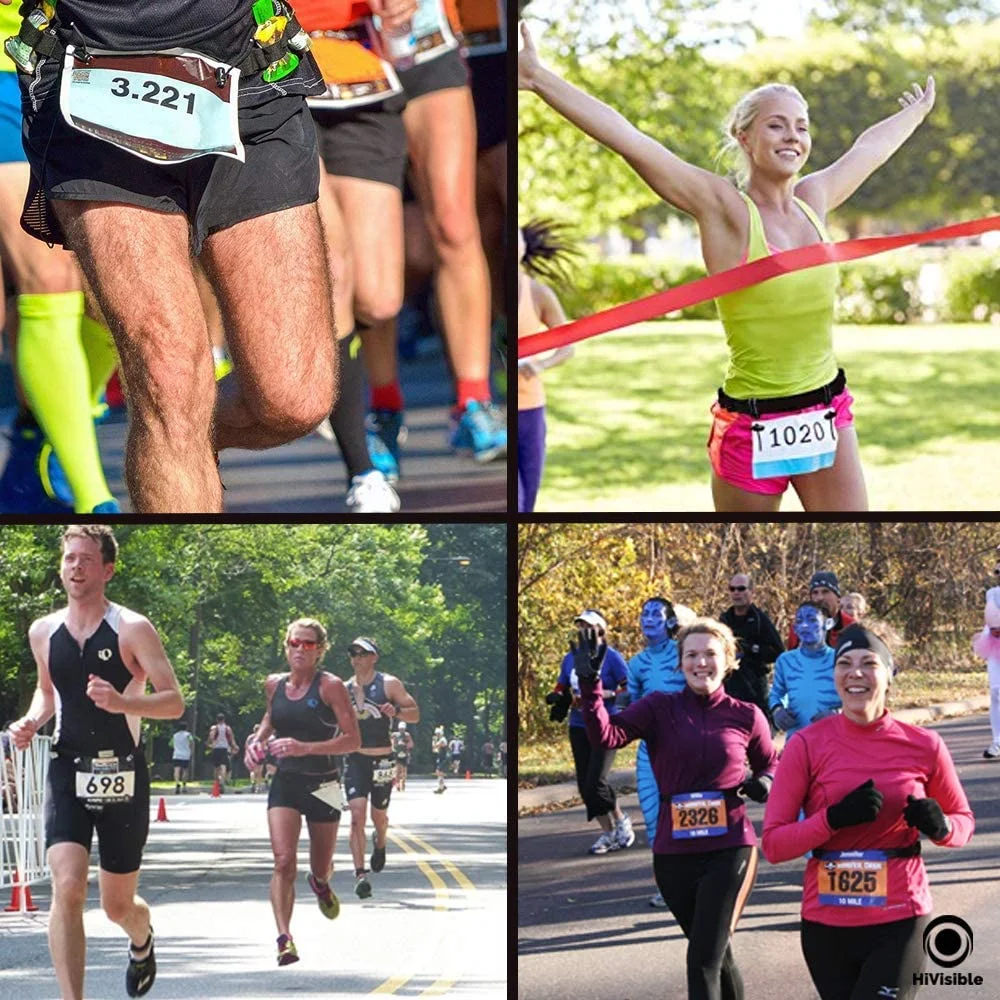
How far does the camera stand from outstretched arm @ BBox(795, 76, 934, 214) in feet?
16.2

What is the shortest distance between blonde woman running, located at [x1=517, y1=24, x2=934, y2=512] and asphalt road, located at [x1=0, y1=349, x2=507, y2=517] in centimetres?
71

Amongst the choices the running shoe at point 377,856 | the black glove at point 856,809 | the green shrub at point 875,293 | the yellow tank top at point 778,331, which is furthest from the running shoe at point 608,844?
the green shrub at point 875,293

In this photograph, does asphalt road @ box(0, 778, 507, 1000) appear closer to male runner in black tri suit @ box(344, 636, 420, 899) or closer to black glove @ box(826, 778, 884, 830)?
male runner in black tri suit @ box(344, 636, 420, 899)

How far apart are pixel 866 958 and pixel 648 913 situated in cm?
59

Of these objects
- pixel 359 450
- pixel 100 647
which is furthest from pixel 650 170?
pixel 100 647

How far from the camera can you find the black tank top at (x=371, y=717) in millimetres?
4949

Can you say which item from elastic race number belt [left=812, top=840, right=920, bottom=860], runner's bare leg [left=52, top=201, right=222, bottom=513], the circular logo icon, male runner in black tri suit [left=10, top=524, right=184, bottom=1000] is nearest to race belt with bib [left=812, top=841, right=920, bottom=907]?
elastic race number belt [left=812, top=840, right=920, bottom=860]

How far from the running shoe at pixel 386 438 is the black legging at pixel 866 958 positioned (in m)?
1.67

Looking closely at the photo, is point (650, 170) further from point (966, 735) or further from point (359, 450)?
point (966, 735)

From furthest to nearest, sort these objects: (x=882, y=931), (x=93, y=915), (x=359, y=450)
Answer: (x=359, y=450) → (x=93, y=915) → (x=882, y=931)

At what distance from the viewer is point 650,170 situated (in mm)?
4844

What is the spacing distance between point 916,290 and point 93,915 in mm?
6766

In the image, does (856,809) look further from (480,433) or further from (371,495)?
(371,495)

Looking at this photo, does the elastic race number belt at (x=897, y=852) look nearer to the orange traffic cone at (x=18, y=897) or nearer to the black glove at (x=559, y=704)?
the black glove at (x=559, y=704)
